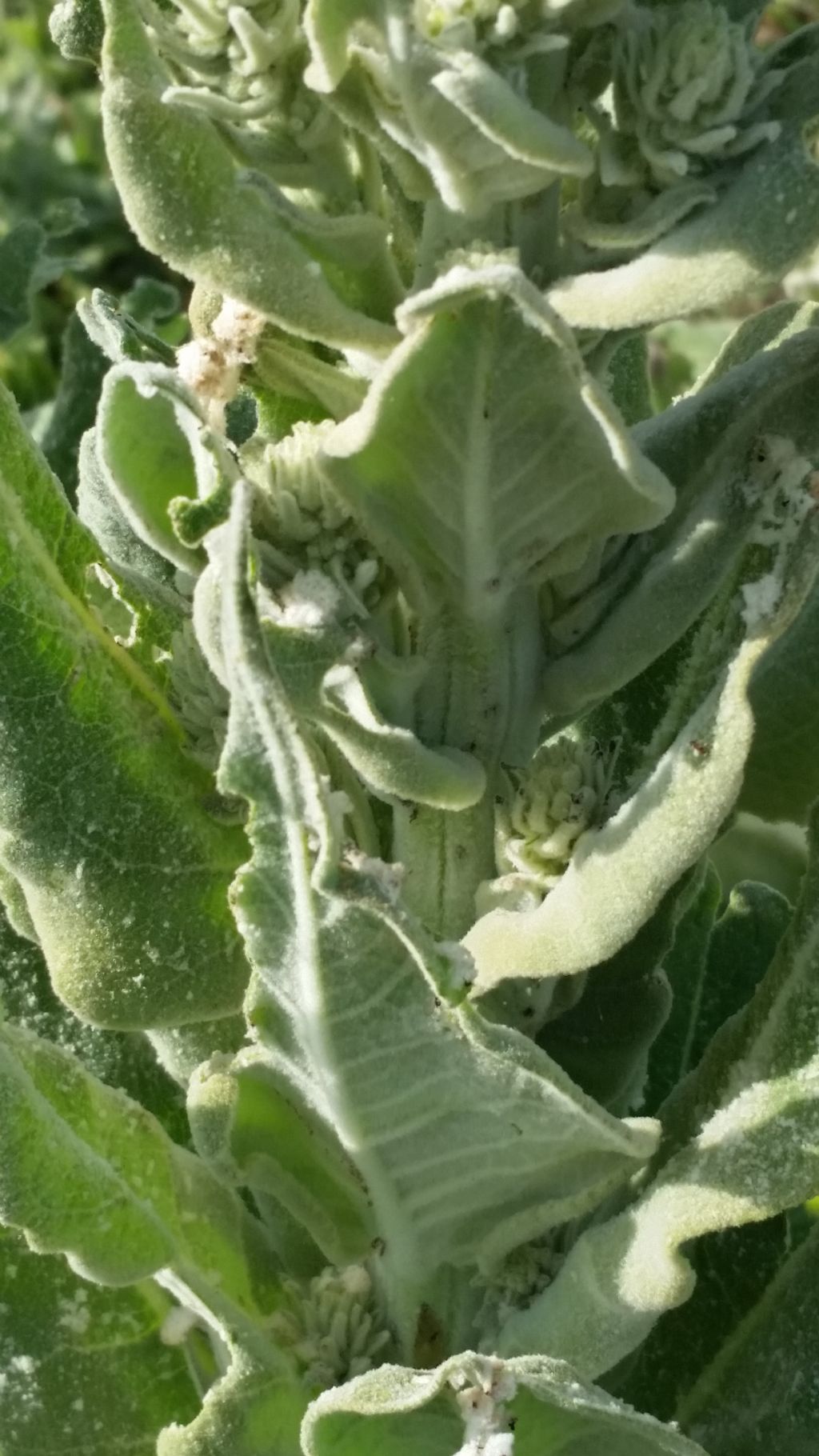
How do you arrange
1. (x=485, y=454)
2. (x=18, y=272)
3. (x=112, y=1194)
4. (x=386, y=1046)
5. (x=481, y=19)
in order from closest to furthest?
(x=481, y=19), (x=485, y=454), (x=386, y=1046), (x=112, y=1194), (x=18, y=272)

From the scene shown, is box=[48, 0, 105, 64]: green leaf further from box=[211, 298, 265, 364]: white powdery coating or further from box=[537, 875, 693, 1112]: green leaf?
box=[537, 875, 693, 1112]: green leaf

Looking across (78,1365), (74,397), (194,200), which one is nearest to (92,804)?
(194,200)

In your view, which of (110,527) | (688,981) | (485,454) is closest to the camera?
(485,454)

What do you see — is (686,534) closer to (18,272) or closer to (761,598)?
(761,598)

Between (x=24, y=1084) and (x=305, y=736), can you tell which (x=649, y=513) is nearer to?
(x=305, y=736)

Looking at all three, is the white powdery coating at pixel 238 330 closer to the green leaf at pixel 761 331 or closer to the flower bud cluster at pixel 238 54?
the flower bud cluster at pixel 238 54

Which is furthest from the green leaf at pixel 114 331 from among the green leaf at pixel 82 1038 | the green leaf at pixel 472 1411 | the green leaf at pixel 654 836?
the green leaf at pixel 472 1411
